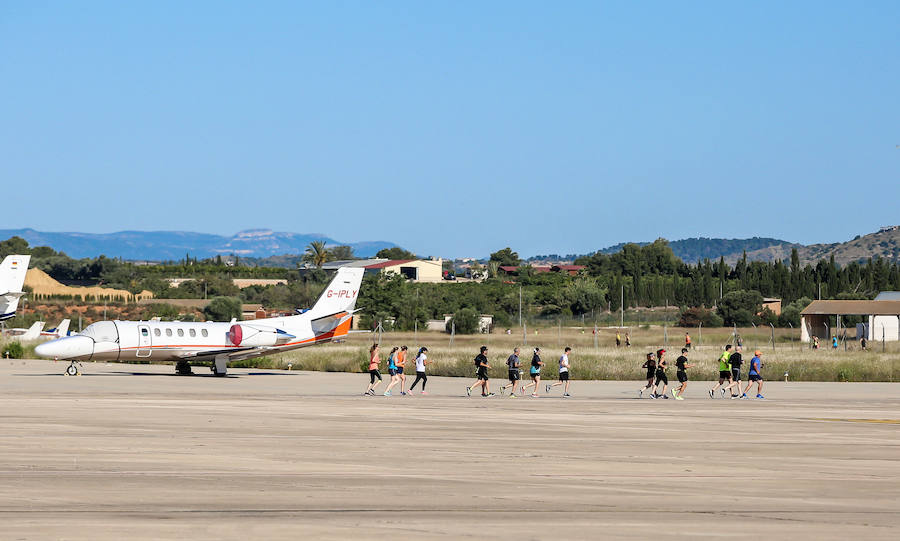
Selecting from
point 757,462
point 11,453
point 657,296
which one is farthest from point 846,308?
point 11,453

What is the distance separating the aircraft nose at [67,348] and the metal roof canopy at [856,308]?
49.1 m

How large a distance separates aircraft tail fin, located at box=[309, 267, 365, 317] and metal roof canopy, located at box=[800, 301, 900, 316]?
1497 inches

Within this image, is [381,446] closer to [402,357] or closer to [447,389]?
[402,357]

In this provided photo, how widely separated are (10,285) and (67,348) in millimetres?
24523

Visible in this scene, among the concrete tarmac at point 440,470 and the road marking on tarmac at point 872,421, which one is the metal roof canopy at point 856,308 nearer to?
the concrete tarmac at point 440,470

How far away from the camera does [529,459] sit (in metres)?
17.5

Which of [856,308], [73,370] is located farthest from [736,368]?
[856,308]

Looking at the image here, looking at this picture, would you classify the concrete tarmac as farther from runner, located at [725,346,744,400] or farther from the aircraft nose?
the aircraft nose

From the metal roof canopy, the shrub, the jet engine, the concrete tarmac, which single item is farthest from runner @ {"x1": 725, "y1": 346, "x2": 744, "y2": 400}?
the shrub

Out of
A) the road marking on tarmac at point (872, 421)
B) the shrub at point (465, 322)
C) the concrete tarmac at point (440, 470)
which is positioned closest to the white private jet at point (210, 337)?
the concrete tarmac at point (440, 470)

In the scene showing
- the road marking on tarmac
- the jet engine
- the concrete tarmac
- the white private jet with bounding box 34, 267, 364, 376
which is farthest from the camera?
the jet engine

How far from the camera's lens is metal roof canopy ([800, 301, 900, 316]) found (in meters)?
74.6

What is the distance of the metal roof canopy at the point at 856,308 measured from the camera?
245 feet

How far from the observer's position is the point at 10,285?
6291 centimetres
